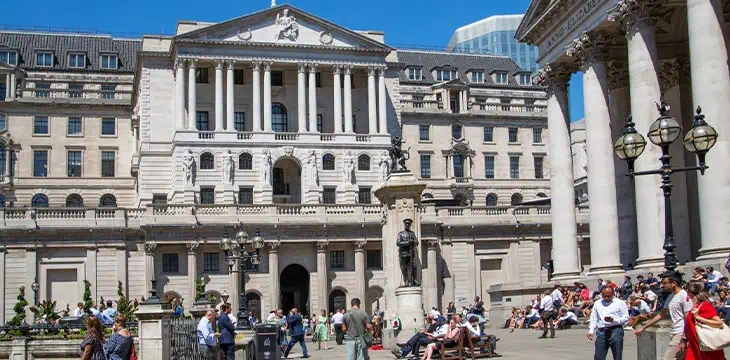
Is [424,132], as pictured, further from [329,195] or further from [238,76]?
[238,76]

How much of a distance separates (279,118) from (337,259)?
1900cm

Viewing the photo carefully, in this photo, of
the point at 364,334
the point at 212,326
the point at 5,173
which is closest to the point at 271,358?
the point at 212,326

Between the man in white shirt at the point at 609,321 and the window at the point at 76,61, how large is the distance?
89.5 metres

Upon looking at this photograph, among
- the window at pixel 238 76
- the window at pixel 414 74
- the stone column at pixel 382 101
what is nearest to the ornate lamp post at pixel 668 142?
A: the stone column at pixel 382 101

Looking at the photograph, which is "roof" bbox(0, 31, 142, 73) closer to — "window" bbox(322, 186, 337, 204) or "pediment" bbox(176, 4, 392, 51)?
"pediment" bbox(176, 4, 392, 51)

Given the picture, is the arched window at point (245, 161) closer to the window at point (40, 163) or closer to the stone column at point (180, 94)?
the stone column at point (180, 94)

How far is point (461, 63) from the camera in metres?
116

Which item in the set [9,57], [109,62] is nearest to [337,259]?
[109,62]

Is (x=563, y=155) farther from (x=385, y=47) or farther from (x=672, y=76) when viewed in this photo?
(x=385, y=47)

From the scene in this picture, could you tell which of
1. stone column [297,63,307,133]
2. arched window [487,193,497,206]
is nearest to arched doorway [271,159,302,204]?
stone column [297,63,307,133]

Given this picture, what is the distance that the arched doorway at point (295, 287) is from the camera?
68.9 meters

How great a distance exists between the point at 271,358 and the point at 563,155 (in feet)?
65.5

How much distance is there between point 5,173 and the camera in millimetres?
88625

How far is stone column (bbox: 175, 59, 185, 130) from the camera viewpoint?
7956 cm
